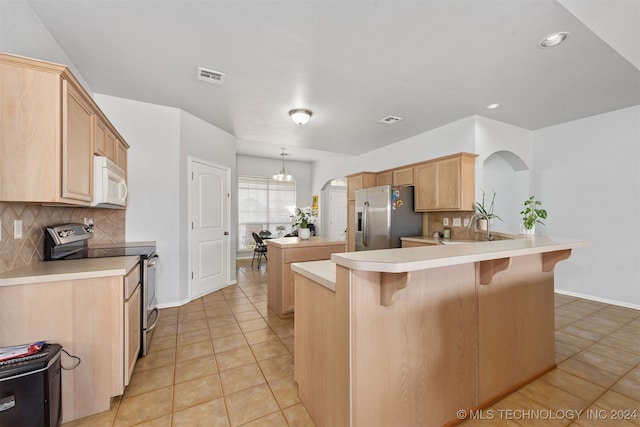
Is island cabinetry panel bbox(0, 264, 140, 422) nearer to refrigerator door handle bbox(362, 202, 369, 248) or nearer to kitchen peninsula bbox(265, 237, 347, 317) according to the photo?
kitchen peninsula bbox(265, 237, 347, 317)

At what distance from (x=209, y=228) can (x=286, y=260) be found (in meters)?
1.74

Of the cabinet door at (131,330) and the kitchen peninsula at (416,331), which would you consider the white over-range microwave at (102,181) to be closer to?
the cabinet door at (131,330)

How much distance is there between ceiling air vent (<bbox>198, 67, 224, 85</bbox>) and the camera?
2.59m

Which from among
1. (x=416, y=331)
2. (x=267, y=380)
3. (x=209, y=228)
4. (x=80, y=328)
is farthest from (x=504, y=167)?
(x=80, y=328)

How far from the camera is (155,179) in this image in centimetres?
344

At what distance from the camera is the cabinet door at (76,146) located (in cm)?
160

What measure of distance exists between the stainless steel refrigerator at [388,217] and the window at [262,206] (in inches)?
135

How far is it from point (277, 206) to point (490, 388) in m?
6.61

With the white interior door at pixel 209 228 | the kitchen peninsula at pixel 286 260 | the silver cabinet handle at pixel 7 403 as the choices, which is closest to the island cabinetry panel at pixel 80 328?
the silver cabinet handle at pixel 7 403

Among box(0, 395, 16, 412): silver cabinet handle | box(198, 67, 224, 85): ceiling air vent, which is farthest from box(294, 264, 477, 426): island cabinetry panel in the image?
box(198, 67, 224, 85): ceiling air vent

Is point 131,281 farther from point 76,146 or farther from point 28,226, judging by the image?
point 76,146

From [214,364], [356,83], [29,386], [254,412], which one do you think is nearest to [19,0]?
[29,386]

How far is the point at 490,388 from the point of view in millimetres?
1692

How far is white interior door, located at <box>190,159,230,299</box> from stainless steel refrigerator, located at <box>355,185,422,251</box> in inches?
98.3
